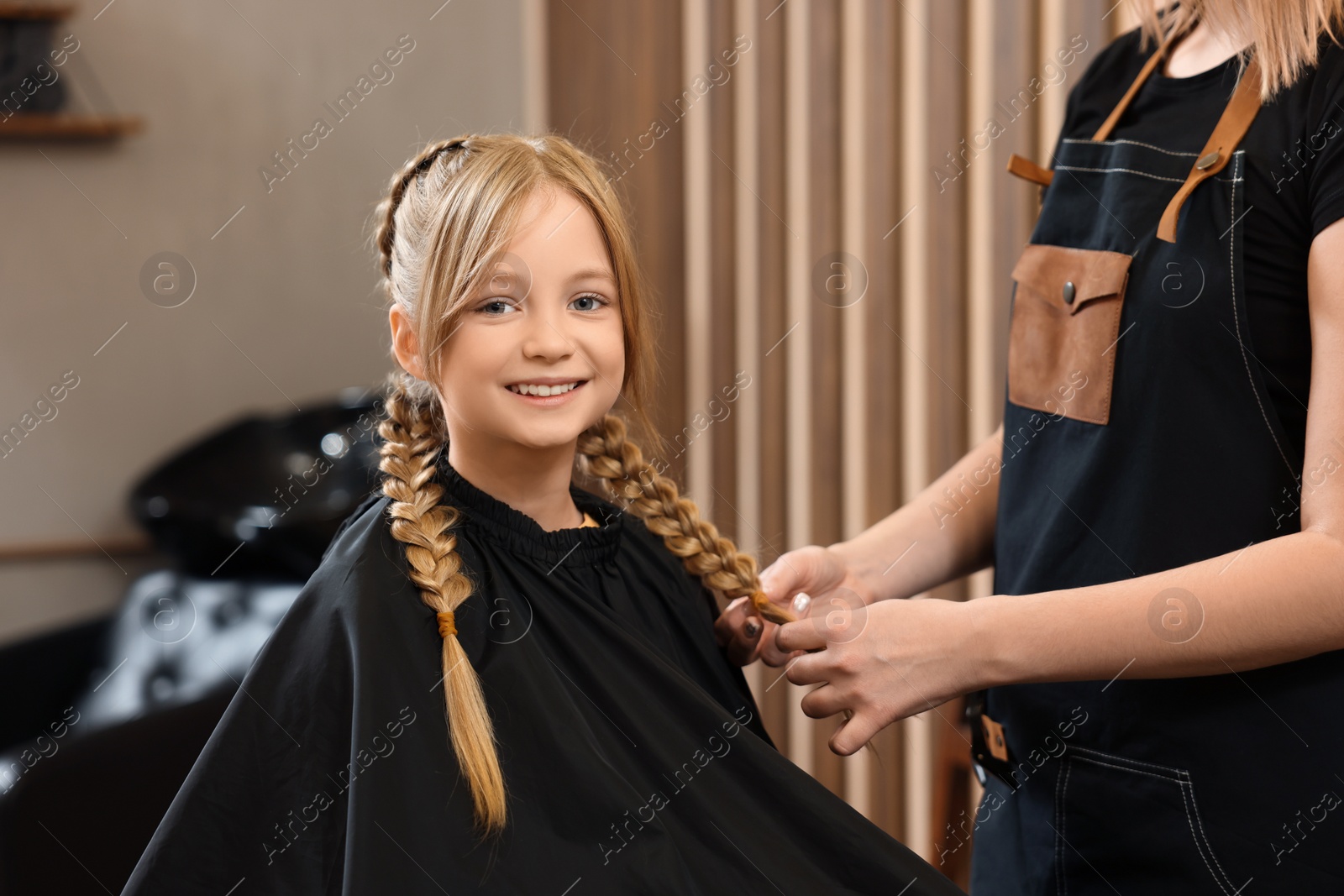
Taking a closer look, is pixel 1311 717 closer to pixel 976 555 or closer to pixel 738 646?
pixel 976 555

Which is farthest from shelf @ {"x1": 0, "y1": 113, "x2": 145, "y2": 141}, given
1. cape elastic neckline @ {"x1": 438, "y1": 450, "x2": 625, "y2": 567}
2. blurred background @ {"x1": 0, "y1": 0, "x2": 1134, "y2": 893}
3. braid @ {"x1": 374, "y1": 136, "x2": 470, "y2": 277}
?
cape elastic neckline @ {"x1": 438, "y1": 450, "x2": 625, "y2": 567}

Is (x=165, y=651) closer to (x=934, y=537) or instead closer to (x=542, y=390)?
(x=542, y=390)

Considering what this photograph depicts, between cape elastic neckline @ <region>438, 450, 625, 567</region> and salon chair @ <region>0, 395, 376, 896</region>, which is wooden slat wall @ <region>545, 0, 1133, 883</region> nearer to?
salon chair @ <region>0, 395, 376, 896</region>

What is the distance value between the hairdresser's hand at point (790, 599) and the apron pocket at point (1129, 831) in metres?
0.29

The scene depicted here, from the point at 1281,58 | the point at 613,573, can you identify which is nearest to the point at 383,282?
the point at 613,573

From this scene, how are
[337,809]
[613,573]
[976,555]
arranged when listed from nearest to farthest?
[337,809]
[613,573]
[976,555]

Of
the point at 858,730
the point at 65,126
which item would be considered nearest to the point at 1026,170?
the point at 858,730

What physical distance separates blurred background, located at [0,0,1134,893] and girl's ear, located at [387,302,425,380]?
112cm

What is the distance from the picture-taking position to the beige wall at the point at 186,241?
185 centimetres

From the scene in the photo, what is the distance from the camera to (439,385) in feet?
3.31

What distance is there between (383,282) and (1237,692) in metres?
0.97

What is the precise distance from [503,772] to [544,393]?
0.36m

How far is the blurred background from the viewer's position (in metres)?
1.83

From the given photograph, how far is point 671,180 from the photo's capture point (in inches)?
95.1
